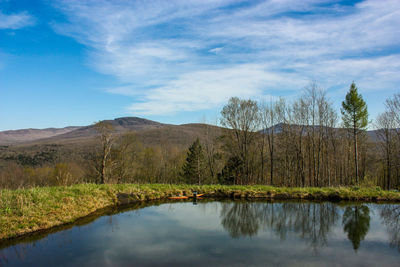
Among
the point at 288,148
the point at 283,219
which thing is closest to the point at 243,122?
the point at 288,148

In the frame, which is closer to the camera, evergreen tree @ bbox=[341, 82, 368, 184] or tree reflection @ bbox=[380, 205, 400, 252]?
tree reflection @ bbox=[380, 205, 400, 252]

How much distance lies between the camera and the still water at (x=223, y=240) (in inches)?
289

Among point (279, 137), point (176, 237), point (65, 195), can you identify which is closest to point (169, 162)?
Answer: point (279, 137)

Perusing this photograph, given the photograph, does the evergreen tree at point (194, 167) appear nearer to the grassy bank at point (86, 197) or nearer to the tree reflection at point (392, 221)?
the grassy bank at point (86, 197)

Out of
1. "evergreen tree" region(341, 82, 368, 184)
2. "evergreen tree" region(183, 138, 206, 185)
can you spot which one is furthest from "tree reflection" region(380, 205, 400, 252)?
"evergreen tree" region(183, 138, 206, 185)

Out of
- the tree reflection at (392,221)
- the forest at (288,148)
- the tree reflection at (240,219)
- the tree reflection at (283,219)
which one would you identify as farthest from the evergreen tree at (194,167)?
the tree reflection at (392,221)

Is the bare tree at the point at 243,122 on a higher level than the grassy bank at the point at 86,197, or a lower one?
higher

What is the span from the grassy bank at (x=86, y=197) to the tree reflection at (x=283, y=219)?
7.03 feet

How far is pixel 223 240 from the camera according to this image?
30.0ft

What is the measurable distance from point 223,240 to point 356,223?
6.33 meters

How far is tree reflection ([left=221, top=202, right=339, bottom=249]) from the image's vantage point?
10102mm

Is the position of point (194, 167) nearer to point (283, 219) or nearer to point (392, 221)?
point (283, 219)

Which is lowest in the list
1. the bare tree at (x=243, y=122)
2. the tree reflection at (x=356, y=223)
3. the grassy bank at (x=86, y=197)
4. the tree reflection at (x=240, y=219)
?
the tree reflection at (x=240, y=219)

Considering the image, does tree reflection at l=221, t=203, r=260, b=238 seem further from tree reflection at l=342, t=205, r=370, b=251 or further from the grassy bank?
tree reflection at l=342, t=205, r=370, b=251
